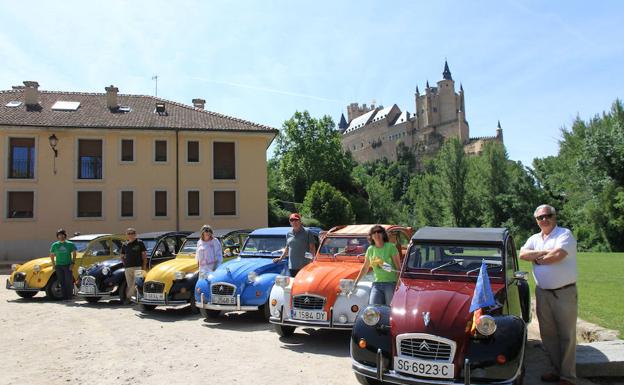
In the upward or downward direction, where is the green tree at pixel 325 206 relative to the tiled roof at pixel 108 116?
downward

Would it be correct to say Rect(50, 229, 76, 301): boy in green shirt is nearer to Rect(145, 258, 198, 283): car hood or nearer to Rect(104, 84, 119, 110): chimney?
Rect(145, 258, 198, 283): car hood

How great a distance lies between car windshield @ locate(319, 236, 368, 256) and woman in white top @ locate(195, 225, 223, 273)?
259 cm

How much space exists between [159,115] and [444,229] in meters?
29.0


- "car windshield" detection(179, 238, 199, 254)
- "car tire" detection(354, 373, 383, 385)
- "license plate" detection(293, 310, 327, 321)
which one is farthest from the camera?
"car windshield" detection(179, 238, 199, 254)

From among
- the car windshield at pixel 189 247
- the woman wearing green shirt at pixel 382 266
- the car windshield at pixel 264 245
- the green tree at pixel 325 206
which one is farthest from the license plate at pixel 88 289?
the green tree at pixel 325 206

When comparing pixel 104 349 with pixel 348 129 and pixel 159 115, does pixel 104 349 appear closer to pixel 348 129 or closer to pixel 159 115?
pixel 159 115

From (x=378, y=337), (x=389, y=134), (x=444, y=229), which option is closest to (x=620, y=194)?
(x=444, y=229)

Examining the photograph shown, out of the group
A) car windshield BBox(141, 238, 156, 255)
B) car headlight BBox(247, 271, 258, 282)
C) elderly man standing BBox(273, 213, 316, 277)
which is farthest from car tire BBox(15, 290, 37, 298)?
elderly man standing BBox(273, 213, 316, 277)

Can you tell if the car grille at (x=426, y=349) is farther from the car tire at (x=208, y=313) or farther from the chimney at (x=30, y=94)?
the chimney at (x=30, y=94)

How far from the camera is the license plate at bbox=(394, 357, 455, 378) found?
4.99m

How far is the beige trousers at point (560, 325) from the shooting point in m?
5.65

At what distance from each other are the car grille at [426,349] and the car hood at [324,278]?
2.47 meters

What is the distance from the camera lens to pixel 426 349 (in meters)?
5.20

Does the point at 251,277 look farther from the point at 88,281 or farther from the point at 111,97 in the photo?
the point at 111,97
